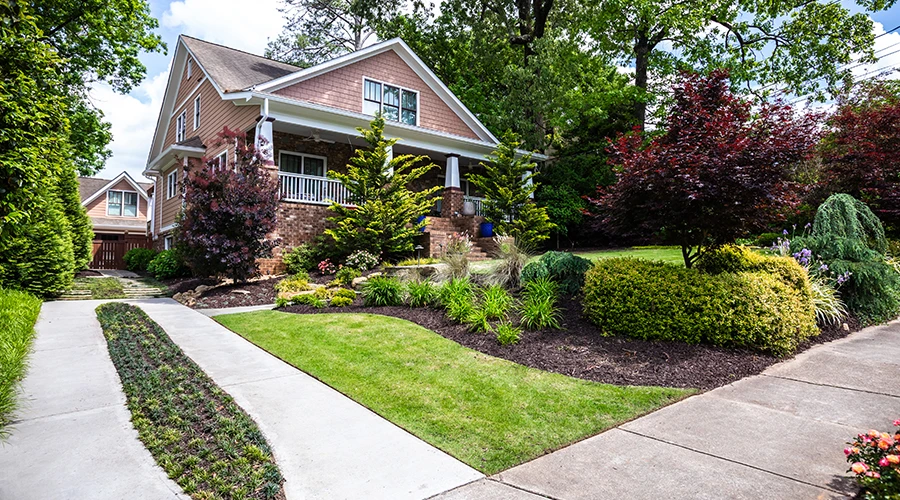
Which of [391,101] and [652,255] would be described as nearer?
[652,255]

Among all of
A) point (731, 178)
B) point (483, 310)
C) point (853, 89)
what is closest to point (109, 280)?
point (483, 310)

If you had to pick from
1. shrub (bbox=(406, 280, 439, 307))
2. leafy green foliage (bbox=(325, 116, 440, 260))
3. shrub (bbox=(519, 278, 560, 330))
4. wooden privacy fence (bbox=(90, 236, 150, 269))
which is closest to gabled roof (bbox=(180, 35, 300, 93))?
leafy green foliage (bbox=(325, 116, 440, 260))

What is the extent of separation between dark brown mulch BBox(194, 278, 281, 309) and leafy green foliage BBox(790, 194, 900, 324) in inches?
408

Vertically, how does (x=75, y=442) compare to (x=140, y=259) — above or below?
below

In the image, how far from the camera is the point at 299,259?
1293 centimetres

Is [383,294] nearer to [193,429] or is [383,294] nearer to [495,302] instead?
[495,302]

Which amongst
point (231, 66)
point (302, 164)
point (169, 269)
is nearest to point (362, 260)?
point (302, 164)

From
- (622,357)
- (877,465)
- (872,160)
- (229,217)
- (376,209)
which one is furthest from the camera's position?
(376,209)

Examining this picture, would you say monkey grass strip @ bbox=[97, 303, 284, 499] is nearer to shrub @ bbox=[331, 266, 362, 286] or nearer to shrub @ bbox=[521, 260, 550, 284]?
shrub @ bbox=[521, 260, 550, 284]

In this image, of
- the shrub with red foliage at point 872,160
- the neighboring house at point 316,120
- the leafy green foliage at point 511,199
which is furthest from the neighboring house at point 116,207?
the shrub with red foliage at point 872,160

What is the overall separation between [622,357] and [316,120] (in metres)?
11.6

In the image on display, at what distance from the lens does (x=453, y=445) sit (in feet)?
11.3

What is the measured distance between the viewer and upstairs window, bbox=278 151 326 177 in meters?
15.4

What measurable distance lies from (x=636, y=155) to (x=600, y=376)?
3231mm
